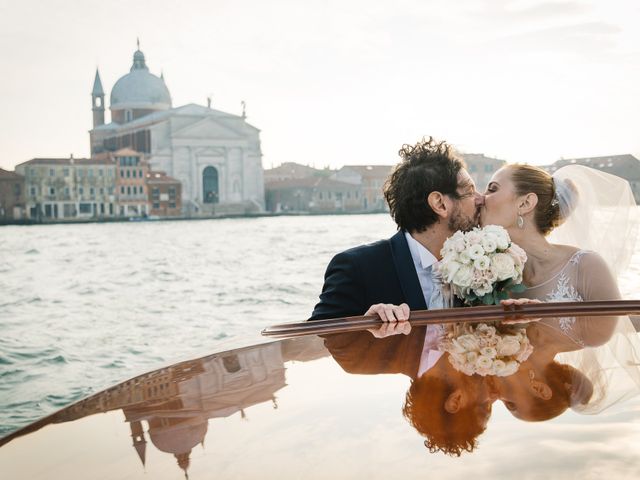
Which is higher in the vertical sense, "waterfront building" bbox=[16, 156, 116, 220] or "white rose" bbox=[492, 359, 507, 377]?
"waterfront building" bbox=[16, 156, 116, 220]

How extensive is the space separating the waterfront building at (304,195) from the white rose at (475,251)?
41.4 m

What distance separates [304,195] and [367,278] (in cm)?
4209

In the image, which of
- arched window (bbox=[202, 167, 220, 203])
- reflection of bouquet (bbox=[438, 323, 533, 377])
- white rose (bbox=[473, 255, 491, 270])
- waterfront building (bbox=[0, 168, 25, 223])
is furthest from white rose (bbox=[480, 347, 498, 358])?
arched window (bbox=[202, 167, 220, 203])

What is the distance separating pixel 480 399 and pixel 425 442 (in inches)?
4.6

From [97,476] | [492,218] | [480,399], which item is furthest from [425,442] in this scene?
[492,218]

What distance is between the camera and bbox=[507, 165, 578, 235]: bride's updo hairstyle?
6.04ft

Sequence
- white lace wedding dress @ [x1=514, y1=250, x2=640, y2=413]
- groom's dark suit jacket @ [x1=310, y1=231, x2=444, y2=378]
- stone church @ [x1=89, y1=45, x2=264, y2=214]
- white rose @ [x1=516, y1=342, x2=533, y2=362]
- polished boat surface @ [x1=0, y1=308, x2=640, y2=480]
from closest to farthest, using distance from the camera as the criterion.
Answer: polished boat surface @ [x1=0, y1=308, x2=640, y2=480] → white lace wedding dress @ [x1=514, y1=250, x2=640, y2=413] → white rose @ [x1=516, y1=342, x2=533, y2=362] → groom's dark suit jacket @ [x1=310, y1=231, x2=444, y2=378] → stone church @ [x1=89, y1=45, x2=264, y2=214]

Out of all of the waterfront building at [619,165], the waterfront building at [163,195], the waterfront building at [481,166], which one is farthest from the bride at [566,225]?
the waterfront building at [481,166]

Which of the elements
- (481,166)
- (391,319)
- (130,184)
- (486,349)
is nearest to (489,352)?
(486,349)

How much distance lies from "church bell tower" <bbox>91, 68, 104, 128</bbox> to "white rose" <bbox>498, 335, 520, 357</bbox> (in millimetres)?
49270

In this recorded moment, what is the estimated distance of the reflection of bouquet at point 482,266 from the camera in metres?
1.42

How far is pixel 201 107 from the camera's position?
4116 centimetres

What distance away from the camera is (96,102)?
4825 cm

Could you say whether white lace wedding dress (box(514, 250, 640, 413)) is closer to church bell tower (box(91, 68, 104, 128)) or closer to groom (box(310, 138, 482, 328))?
groom (box(310, 138, 482, 328))
